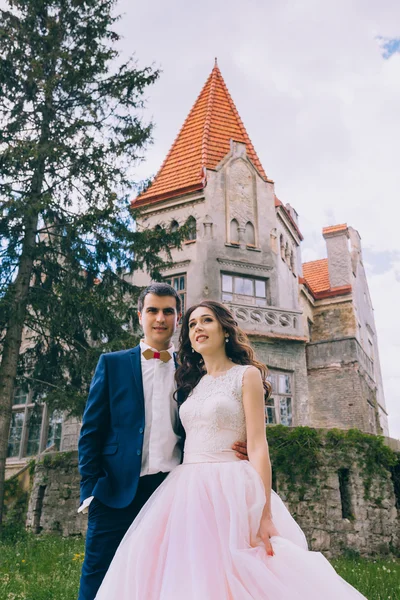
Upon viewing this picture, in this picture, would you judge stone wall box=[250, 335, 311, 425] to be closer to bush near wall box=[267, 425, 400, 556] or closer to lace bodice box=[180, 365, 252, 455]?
bush near wall box=[267, 425, 400, 556]

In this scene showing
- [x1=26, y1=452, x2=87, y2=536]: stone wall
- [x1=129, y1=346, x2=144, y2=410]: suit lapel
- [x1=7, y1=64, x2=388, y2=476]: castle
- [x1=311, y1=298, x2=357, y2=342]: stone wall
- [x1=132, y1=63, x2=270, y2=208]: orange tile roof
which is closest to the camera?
[x1=129, y1=346, x2=144, y2=410]: suit lapel

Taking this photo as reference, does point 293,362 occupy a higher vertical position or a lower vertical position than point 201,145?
lower

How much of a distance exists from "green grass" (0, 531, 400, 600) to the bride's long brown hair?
3.41m

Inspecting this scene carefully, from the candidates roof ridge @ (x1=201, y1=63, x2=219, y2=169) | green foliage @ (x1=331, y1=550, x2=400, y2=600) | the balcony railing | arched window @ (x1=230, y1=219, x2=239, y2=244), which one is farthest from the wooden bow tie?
roof ridge @ (x1=201, y1=63, x2=219, y2=169)

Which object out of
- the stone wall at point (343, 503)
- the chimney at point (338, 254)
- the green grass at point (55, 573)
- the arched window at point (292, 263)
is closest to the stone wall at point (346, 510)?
the stone wall at point (343, 503)

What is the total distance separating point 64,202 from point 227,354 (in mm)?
10167

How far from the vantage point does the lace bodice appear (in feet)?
10.8

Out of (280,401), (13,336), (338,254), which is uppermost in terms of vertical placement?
(338,254)

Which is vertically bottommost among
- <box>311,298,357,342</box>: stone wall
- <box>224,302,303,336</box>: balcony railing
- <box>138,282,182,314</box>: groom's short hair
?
<box>138,282,182,314</box>: groom's short hair

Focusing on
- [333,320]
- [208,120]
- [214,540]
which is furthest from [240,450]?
[333,320]

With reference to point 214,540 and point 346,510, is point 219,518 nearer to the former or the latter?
point 214,540

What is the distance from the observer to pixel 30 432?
18.6 meters

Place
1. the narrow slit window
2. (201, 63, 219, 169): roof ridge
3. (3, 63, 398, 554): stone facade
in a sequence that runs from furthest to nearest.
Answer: (201, 63, 219, 169): roof ridge < (3, 63, 398, 554): stone facade < the narrow slit window

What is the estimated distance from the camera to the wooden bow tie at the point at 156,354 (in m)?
3.66
